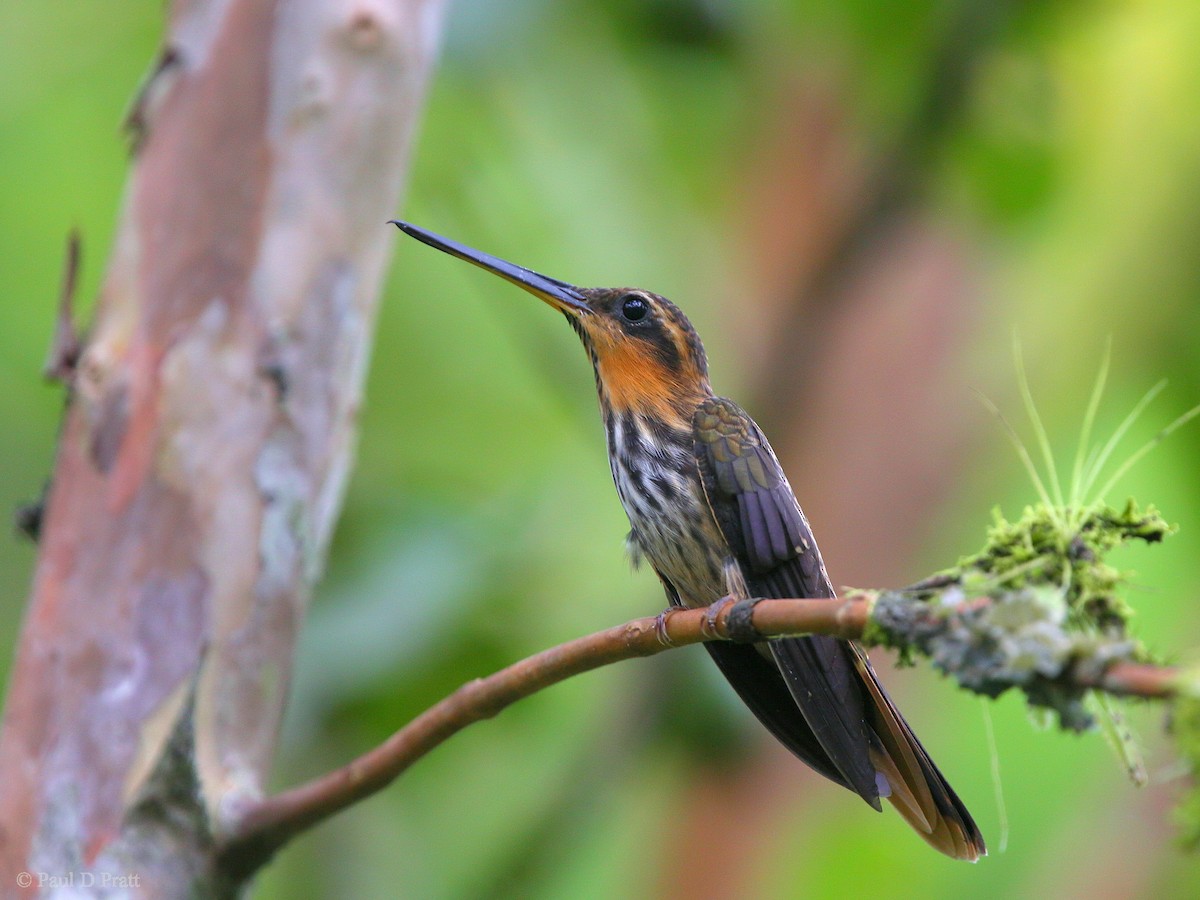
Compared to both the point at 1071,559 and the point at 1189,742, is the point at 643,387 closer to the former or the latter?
the point at 1071,559

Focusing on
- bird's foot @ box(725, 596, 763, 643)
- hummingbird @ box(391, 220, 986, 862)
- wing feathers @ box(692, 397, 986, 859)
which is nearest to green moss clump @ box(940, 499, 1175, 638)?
bird's foot @ box(725, 596, 763, 643)

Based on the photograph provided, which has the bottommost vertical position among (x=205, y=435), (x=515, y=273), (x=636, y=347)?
(x=205, y=435)

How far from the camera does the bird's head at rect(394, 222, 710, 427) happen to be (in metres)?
3.42

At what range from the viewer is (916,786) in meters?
2.42

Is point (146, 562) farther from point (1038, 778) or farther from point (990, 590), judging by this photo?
point (1038, 778)

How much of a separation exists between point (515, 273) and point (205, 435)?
84cm

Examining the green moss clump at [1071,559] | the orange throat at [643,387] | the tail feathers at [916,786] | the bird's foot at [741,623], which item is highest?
the green moss clump at [1071,559]

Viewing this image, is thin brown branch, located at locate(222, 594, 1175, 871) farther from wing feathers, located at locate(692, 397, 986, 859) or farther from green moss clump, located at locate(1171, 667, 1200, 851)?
wing feathers, located at locate(692, 397, 986, 859)

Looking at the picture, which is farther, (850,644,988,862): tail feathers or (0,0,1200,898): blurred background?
(0,0,1200,898): blurred background

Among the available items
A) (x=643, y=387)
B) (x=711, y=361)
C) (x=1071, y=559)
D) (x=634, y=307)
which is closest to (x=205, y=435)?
(x=643, y=387)

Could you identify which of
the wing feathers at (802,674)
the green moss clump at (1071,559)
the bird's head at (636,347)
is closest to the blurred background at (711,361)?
the bird's head at (636,347)

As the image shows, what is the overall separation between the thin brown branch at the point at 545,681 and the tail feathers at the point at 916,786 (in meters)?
Answer: 0.41

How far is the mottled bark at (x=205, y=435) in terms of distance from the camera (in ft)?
8.45

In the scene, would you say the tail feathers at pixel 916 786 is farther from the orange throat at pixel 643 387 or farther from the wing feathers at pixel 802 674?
the orange throat at pixel 643 387
